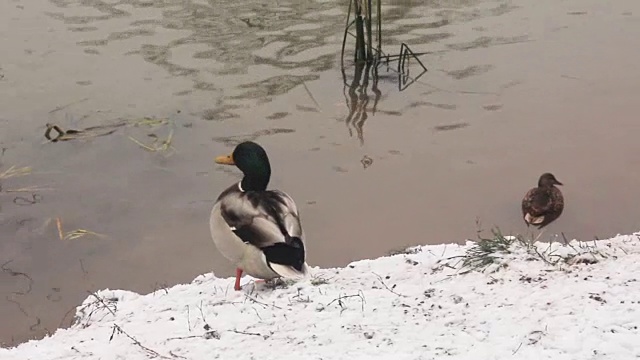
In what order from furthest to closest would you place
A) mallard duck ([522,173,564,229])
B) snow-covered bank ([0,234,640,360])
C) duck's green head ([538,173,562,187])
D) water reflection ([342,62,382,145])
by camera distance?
water reflection ([342,62,382,145]) < duck's green head ([538,173,562,187]) < mallard duck ([522,173,564,229]) < snow-covered bank ([0,234,640,360])

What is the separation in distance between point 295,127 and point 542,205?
2.86m

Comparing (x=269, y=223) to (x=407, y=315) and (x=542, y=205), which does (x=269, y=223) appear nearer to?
(x=407, y=315)

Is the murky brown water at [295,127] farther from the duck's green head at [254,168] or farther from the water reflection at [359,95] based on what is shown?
the duck's green head at [254,168]

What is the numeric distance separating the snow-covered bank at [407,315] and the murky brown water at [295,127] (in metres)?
1.20

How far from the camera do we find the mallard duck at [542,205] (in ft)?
20.5

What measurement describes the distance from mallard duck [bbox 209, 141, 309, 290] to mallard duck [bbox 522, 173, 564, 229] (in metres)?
2.34

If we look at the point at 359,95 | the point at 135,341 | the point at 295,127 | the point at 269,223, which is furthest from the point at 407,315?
the point at 359,95

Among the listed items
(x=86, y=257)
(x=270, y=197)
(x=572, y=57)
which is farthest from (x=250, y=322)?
(x=572, y=57)

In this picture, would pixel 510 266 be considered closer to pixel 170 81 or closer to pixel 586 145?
pixel 586 145

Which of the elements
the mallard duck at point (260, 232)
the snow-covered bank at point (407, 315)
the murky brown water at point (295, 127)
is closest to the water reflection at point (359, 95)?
the murky brown water at point (295, 127)

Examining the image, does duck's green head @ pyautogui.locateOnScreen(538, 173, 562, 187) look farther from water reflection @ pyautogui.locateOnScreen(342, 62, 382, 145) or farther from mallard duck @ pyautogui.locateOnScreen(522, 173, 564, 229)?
water reflection @ pyautogui.locateOnScreen(342, 62, 382, 145)

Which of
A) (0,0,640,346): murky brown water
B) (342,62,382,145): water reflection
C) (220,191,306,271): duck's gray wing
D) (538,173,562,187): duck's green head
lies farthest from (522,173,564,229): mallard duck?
(220,191,306,271): duck's gray wing

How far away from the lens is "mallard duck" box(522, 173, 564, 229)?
6.25 metres

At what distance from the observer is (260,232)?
4.42m
